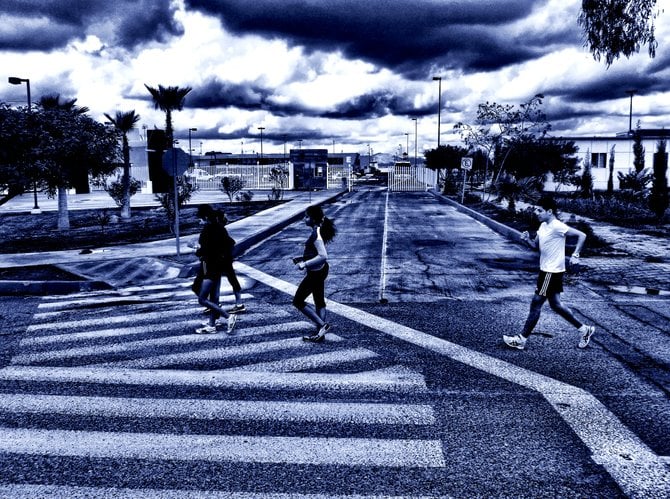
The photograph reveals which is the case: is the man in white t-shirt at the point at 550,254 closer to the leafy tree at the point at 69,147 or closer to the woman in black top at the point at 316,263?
the woman in black top at the point at 316,263

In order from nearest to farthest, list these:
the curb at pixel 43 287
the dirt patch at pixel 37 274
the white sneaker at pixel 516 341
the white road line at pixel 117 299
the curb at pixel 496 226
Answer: the white sneaker at pixel 516 341 → the white road line at pixel 117 299 → the curb at pixel 43 287 → the dirt patch at pixel 37 274 → the curb at pixel 496 226

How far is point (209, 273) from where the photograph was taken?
804 centimetres

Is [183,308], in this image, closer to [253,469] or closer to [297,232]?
[253,469]

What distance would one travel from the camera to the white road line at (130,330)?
785 centimetres

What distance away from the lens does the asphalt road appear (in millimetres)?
4172

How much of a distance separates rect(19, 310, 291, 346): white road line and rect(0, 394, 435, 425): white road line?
217 cm

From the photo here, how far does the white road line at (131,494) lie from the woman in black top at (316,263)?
3694 millimetres

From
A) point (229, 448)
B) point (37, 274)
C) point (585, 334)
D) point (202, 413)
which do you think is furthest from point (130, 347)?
point (37, 274)

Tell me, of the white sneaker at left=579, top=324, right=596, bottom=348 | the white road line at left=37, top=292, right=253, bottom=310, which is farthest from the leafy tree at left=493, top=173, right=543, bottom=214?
the white sneaker at left=579, top=324, right=596, bottom=348

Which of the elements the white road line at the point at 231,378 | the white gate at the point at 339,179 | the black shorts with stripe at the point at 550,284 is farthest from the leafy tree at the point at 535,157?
the white road line at the point at 231,378

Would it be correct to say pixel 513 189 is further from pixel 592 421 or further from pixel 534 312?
pixel 592 421

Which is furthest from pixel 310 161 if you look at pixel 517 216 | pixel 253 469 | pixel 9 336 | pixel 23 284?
pixel 253 469

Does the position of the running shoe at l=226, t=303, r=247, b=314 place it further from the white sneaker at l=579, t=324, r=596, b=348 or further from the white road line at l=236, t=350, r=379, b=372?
the white sneaker at l=579, t=324, r=596, b=348

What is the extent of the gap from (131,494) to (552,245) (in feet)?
17.4
